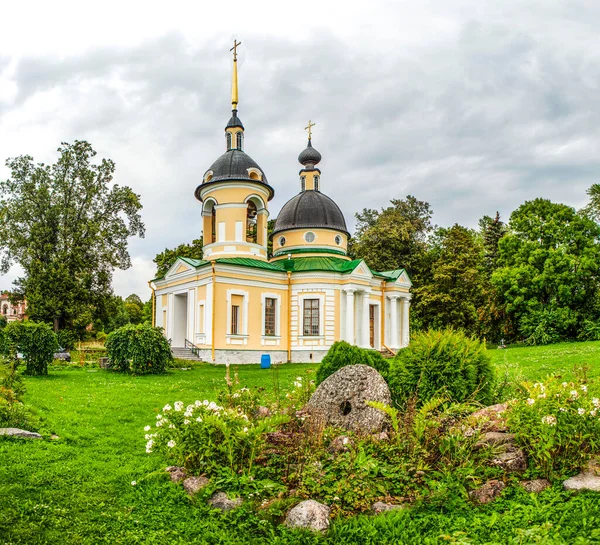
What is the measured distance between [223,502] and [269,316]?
20755 millimetres

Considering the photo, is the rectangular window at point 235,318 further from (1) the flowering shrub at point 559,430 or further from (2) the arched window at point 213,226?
(1) the flowering shrub at point 559,430

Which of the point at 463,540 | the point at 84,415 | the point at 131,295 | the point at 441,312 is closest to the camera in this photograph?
the point at 463,540

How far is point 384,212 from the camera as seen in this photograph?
137 ft

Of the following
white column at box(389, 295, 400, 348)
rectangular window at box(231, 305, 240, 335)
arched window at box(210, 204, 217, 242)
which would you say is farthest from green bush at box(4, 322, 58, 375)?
white column at box(389, 295, 400, 348)

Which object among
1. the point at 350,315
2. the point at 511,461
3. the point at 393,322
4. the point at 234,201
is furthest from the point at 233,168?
the point at 511,461

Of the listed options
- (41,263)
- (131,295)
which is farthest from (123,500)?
(131,295)

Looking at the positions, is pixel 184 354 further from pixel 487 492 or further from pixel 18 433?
pixel 487 492

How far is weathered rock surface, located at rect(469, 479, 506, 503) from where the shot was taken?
4.52 metres

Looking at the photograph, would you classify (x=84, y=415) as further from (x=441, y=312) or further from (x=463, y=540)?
(x=441, y=312)

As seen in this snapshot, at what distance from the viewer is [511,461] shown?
504cm

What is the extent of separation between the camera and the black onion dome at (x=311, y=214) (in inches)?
1123

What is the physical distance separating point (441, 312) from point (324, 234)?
1204 centimetres

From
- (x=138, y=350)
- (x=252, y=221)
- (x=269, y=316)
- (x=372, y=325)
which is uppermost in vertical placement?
(x=252, y=221)

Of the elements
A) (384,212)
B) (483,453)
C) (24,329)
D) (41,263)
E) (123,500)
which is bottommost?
(123,500)
